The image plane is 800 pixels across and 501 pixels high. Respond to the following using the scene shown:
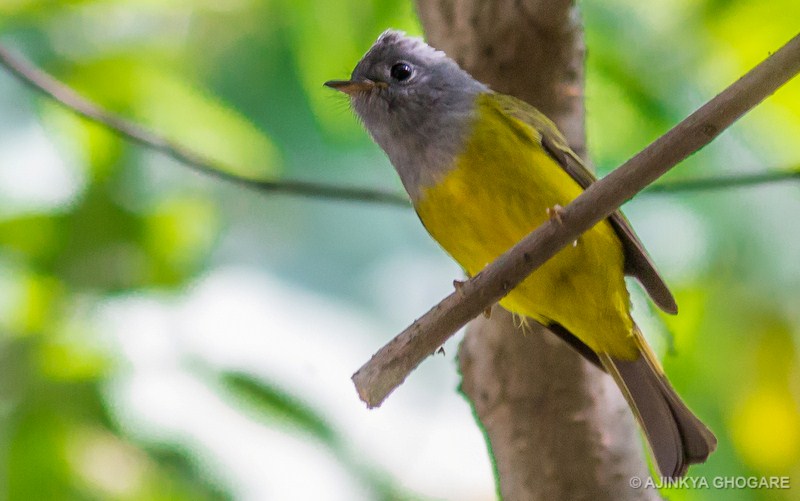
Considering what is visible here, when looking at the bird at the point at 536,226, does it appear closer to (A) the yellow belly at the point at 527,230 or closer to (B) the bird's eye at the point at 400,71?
(A) the yellow belly at the point at 527,230

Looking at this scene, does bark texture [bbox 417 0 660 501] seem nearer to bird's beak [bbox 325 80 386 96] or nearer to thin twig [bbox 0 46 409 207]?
bird's beak [bbox 325 80 386 96]

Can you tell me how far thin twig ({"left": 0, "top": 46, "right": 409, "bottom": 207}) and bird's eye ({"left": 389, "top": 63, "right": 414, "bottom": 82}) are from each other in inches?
15.8

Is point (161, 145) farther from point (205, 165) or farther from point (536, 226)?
point (536, 226)

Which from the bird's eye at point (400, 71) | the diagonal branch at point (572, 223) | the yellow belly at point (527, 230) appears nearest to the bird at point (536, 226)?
the yellow belly at point (527, 230)

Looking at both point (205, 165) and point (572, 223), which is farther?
point (205, 165)

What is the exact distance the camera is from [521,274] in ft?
6.95

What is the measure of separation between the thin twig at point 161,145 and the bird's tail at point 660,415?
3.04 ft

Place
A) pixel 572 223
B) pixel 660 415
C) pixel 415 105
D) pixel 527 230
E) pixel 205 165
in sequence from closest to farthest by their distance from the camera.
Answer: pixel 572 223, pixel 527 230, pixel 660 415, pixel 415 105, pixel 205 165

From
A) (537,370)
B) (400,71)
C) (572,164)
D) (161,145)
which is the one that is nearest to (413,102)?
(400,71)

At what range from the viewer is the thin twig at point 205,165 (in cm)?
315

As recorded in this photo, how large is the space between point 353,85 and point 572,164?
2.65 feet

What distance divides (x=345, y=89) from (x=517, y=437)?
1303mm

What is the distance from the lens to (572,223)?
2.05 meters

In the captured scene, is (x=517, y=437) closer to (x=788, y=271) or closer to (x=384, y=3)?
(x=788, y=271)
